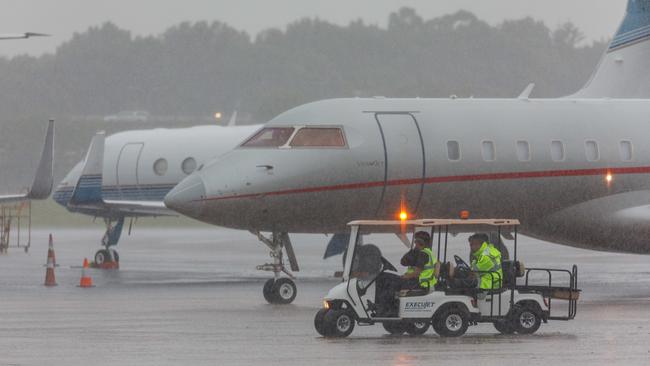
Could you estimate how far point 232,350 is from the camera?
16.8 metres

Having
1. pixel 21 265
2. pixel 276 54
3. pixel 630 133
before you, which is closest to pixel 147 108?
pixel 276 54

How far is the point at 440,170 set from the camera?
85.4 ft

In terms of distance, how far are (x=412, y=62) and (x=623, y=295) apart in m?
67.4

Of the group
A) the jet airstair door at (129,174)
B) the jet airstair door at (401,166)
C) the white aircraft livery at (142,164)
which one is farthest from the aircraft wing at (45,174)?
the jet airstair door at (401,166)

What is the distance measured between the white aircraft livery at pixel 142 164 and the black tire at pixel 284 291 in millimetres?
12796

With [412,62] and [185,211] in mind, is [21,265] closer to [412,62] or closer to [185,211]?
[185,211]

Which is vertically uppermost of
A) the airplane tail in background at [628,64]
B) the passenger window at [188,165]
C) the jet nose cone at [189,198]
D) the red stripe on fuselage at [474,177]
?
the airplane tail in background at [628,64]

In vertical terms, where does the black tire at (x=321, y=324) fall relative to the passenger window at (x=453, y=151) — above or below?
below

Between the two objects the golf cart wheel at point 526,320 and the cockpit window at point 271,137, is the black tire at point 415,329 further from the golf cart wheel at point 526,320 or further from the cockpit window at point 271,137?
the cockpit window at point 271,137

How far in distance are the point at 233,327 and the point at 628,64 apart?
1715 centimetres

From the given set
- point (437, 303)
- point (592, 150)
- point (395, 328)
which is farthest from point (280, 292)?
point (592, 150)

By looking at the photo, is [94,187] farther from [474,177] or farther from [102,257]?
[474,177]

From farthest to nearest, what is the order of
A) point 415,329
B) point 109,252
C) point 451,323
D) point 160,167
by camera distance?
point 160,167
point 109,252
point 415,329
point 451,323

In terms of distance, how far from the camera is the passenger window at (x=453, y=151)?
1033 inches
